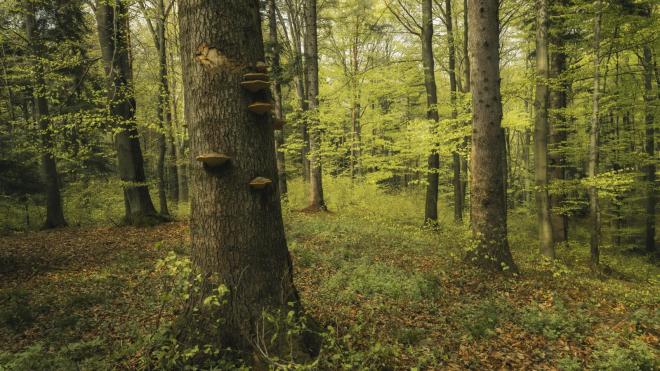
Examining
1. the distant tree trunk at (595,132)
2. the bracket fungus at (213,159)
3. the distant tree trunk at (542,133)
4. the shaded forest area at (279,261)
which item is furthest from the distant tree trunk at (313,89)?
the bracket fungus at (213,159)

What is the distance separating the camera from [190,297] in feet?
11.0

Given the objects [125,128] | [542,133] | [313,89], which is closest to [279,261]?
[542,133]

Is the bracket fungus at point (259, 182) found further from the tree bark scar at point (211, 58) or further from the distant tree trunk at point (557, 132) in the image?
the distant tree trunk at point (557, 132)

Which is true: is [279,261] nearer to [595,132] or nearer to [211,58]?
[211,58]

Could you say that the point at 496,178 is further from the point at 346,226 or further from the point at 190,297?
the point at 190,297

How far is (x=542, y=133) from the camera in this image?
8914 mm

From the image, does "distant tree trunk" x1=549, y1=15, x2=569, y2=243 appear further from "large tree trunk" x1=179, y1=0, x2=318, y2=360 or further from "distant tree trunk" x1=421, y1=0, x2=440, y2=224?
"large tree trunk" x1=179, y1=0, x2=318, y2=360

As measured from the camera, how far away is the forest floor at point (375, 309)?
377 centimetres

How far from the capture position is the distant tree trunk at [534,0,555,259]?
28.0ft

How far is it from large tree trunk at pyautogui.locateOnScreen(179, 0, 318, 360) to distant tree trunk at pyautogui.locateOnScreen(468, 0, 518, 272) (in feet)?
16.1

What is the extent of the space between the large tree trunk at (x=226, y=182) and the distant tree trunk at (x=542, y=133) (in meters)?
7.91

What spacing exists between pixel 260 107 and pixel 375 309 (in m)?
3.32

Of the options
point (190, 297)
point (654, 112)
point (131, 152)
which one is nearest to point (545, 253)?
point (190, 297)

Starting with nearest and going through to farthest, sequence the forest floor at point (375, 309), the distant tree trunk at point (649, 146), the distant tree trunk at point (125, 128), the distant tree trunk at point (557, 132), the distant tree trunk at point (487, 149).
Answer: the forest floor at point (375, 309) → the distant tree trunk at point (487, 149) → the distant tree trunk at point (125, 128) → the distant tree trunk at point (557, 132) → the distant tree trunk at point (649, 146)
